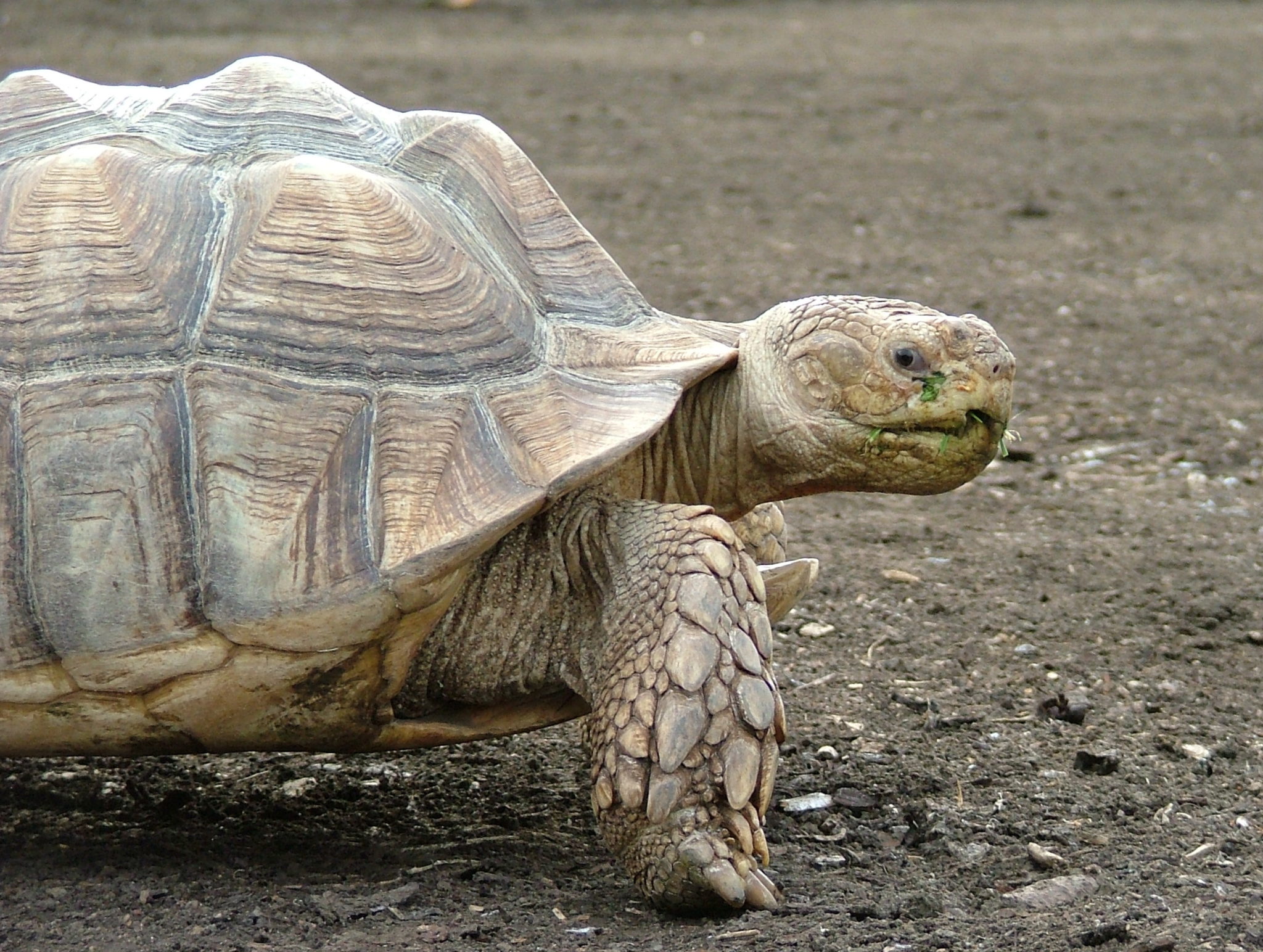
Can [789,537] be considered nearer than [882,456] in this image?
No

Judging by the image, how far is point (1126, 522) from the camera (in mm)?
4438

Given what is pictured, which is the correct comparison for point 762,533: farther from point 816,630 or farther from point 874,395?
point 874,395

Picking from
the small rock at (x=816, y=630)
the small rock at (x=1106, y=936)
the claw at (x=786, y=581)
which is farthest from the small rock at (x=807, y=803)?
the small rock at (x=816, y=630)

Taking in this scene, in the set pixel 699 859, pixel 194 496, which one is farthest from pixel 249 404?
pixel 699 859

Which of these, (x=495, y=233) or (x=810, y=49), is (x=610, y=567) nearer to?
(x=495, y=233)

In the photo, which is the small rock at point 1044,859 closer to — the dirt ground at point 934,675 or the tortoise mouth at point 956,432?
the dirt ground at point 934,675

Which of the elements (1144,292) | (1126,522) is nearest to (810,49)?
(1144,292)

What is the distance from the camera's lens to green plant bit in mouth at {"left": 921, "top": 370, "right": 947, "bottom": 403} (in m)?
2.67

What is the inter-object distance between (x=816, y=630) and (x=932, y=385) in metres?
1.19

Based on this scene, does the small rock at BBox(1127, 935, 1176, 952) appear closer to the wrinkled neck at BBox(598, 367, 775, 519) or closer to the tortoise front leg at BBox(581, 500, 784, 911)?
the tortoise front leg at BBox(581, 500, 784, 911)

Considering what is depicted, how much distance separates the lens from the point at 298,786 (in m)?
3.07

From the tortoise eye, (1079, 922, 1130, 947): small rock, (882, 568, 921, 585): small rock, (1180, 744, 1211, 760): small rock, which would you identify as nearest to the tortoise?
the tortoise eye

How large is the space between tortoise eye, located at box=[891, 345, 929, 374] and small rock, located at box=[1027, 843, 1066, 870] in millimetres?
819

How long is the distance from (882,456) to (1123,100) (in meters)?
8.94
